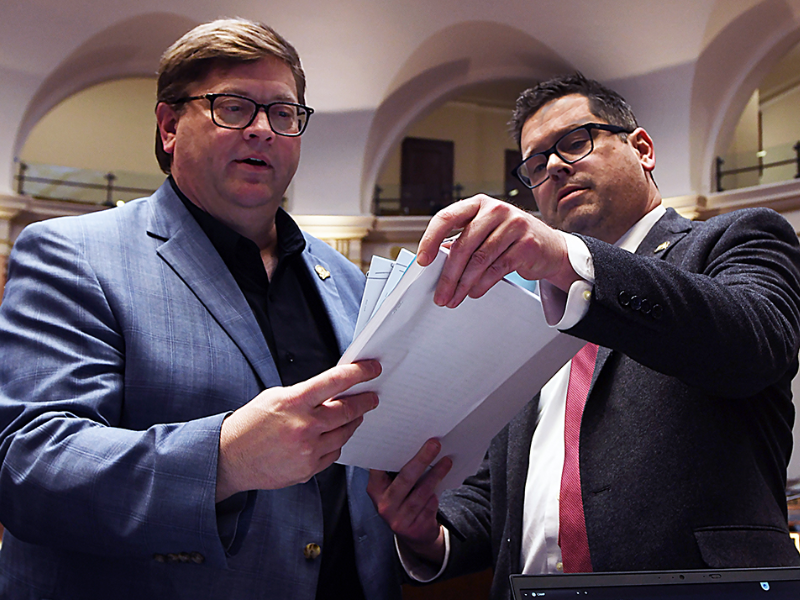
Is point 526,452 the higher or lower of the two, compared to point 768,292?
lower

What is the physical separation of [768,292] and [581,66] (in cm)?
1049

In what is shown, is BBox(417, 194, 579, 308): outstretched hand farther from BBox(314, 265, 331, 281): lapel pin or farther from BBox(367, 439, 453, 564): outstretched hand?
BBox(314, 265, 331, 281): lapel pin

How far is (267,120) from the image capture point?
68.2 inches

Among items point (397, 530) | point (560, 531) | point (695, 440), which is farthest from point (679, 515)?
point (397, 530)

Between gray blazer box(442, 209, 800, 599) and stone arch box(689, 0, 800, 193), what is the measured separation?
31.6 ft

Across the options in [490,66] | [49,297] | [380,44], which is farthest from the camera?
[490,66]

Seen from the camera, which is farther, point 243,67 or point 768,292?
point 243,67

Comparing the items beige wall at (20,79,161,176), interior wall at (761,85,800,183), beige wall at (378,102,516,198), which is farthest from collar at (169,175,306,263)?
beige wall at (378,102,516,198)

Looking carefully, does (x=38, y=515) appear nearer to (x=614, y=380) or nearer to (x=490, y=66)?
(x=614, y=380)

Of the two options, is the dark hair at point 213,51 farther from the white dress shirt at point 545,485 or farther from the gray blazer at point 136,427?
the white dress shirt at point 545,485

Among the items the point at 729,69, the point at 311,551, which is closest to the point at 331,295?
the point at 311,551

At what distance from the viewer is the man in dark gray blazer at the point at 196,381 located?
1215 millimetres

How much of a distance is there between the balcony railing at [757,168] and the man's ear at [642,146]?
9.32m

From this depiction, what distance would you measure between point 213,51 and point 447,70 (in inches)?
429
